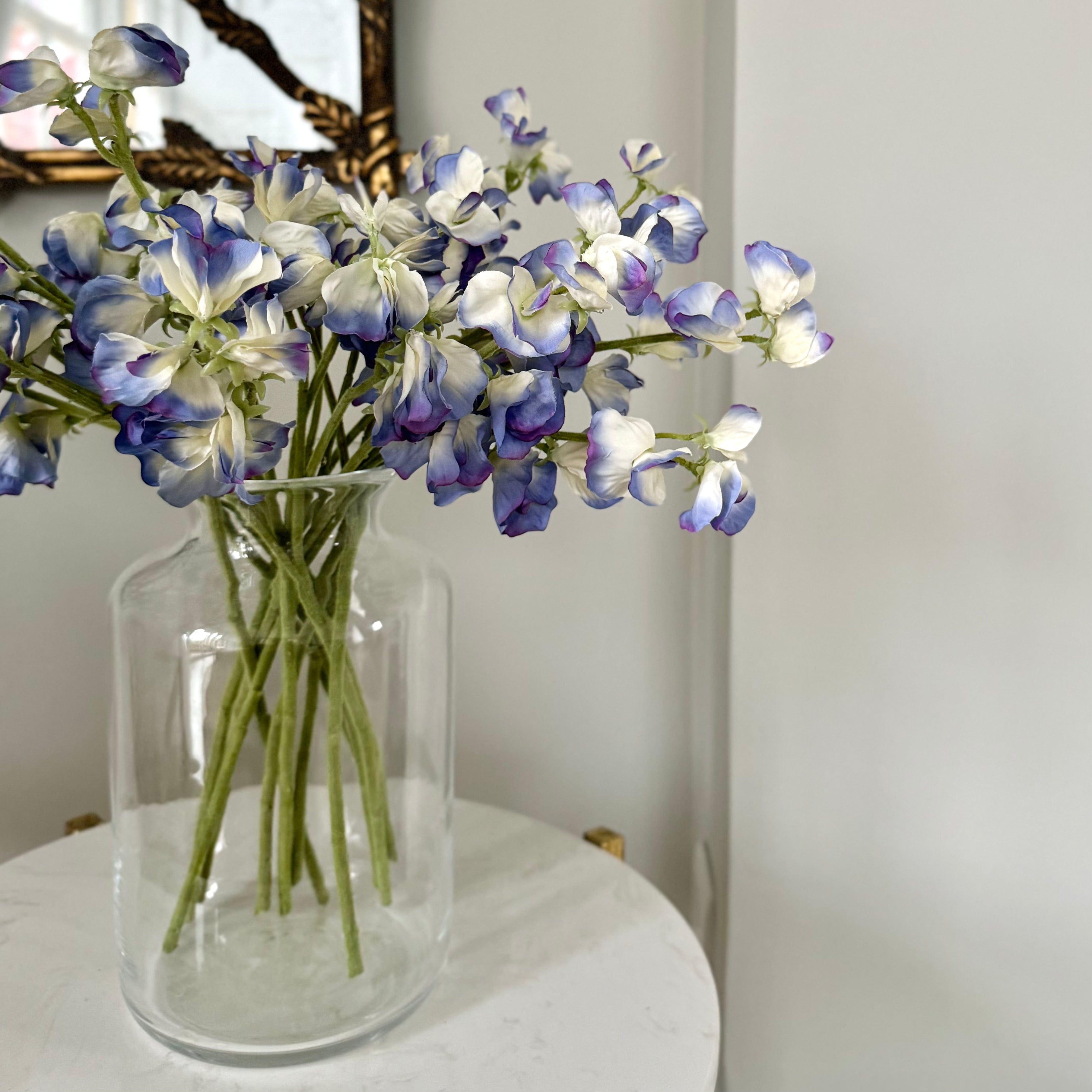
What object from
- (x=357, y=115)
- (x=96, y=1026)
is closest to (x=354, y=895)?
(x=96, y=1026)

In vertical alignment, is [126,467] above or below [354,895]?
above

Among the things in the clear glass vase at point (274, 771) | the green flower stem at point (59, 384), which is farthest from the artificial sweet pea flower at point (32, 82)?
the clear glass vase at point (274, 771)

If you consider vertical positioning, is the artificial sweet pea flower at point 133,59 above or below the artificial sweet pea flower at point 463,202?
above

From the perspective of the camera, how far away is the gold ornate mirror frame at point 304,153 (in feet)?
3.00

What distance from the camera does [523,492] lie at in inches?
20.2

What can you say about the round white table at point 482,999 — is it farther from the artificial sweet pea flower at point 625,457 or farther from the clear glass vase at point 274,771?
the artificial sweet pea flower at point 625,457

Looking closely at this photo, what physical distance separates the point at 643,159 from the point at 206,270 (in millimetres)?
316

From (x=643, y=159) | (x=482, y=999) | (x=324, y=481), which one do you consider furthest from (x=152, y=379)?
(x=482, y=999)

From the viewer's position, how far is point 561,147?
40.7 inches

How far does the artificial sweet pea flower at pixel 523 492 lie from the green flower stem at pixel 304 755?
7.2 inches

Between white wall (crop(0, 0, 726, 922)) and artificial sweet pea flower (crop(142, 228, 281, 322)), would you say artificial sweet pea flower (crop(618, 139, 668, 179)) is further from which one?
white wall (crop(0, 0, 726, 922))

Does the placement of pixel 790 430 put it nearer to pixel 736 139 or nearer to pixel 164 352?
pixel 736 139

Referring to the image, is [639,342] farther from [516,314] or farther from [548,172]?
[548,172]

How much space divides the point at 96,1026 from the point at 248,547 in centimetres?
35
